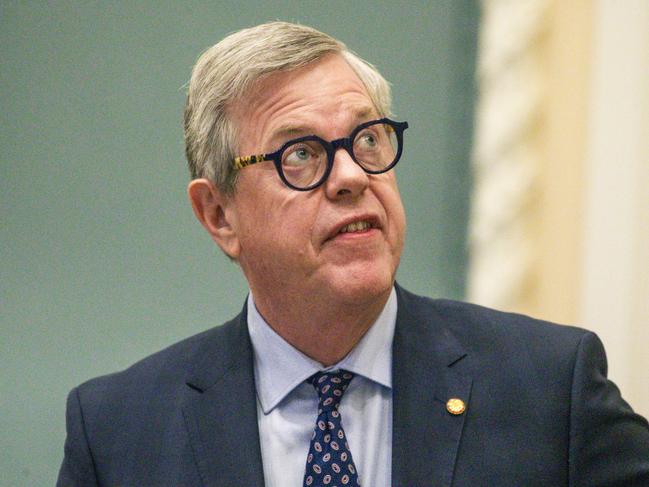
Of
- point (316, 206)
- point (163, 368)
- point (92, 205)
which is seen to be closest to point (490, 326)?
point (316, 206)

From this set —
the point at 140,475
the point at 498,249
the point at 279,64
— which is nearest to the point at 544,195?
the point at 498,249

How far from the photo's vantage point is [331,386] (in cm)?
214

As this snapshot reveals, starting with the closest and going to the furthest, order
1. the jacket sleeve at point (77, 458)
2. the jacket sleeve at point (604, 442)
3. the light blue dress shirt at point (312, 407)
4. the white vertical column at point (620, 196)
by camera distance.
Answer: the jacket sleeve at point (604, 442)
the light blue dress shirt at point (312, 407)
the jacket sleeve at point (77, 458)
the white vertical column at point (620, 196)

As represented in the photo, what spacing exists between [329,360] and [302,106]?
0.56 meters

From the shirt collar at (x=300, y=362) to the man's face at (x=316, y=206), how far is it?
0.12m

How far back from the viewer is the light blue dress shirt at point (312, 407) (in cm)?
210

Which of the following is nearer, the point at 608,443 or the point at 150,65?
the point at 608,443

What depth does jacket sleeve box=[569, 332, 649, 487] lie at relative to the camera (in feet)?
6.55

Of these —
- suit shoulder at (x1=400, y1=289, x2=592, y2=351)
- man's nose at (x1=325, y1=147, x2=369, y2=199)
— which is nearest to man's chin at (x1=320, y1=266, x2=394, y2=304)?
man's nose at (x1=325, y1=147, x2=369, y2=199)

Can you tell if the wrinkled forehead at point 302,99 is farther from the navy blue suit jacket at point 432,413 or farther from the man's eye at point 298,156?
the navy blue suit jacket at point 432,413

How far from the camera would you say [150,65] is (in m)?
2.92

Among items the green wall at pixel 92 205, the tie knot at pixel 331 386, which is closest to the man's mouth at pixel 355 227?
the tie knot at pixel 331 386

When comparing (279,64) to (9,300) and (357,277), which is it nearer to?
(357,277)

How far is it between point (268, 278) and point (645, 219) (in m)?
1.18
